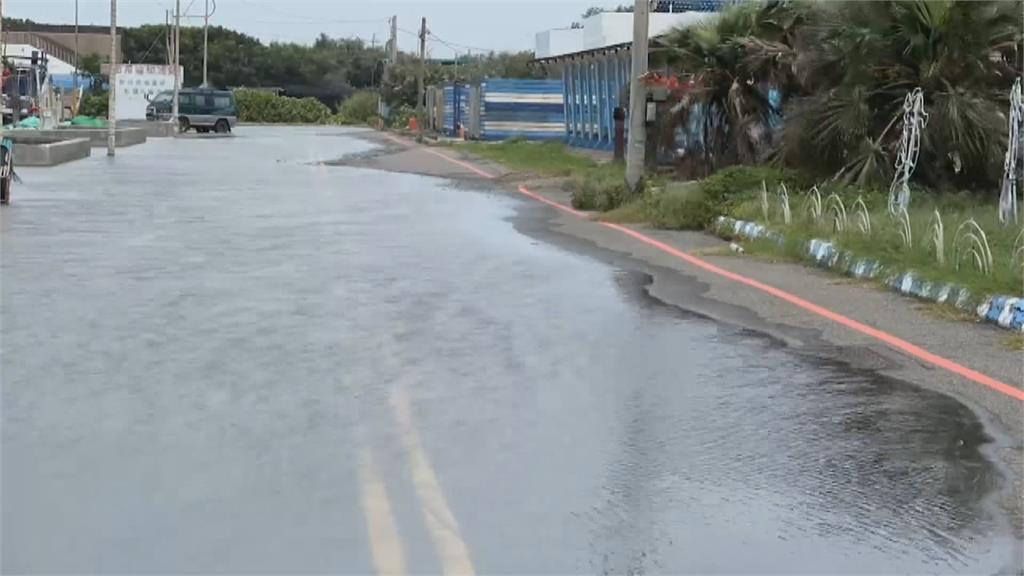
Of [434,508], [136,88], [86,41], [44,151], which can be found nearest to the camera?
[434,508]

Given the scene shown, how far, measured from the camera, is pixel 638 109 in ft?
75.4

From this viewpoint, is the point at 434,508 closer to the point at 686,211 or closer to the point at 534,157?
the point at 686,211

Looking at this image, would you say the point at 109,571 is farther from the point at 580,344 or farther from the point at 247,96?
the point at 247,96

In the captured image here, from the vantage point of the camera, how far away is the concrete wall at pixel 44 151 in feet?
106

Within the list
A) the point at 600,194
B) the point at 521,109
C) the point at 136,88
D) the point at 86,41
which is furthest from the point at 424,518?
the point at 86,41

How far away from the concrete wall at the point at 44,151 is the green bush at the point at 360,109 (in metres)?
61.7

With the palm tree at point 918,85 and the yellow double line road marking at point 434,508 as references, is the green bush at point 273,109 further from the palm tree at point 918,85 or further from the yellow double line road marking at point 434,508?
the yellow double line road marking at point 434,508

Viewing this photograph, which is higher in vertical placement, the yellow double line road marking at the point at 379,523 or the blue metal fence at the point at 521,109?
the blue metal fence at the point at 521,109

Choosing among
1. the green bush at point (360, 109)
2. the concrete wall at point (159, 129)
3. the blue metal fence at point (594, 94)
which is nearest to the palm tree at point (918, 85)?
the blue metal fence at point (594, 94)

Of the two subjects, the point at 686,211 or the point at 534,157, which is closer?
the point at 686,211

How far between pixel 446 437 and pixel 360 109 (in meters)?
96.4

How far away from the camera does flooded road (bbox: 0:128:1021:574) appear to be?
572 cm

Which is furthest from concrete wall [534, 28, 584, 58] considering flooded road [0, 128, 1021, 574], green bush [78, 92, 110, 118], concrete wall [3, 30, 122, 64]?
concrete wall [3, 30, 122, 64]

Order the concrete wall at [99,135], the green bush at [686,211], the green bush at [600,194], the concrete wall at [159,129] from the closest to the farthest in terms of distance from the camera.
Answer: the green bush at [686,211] < the green bush at [600,194] < the concrete wall at [99,135] < the concrete wall at [159,129]
